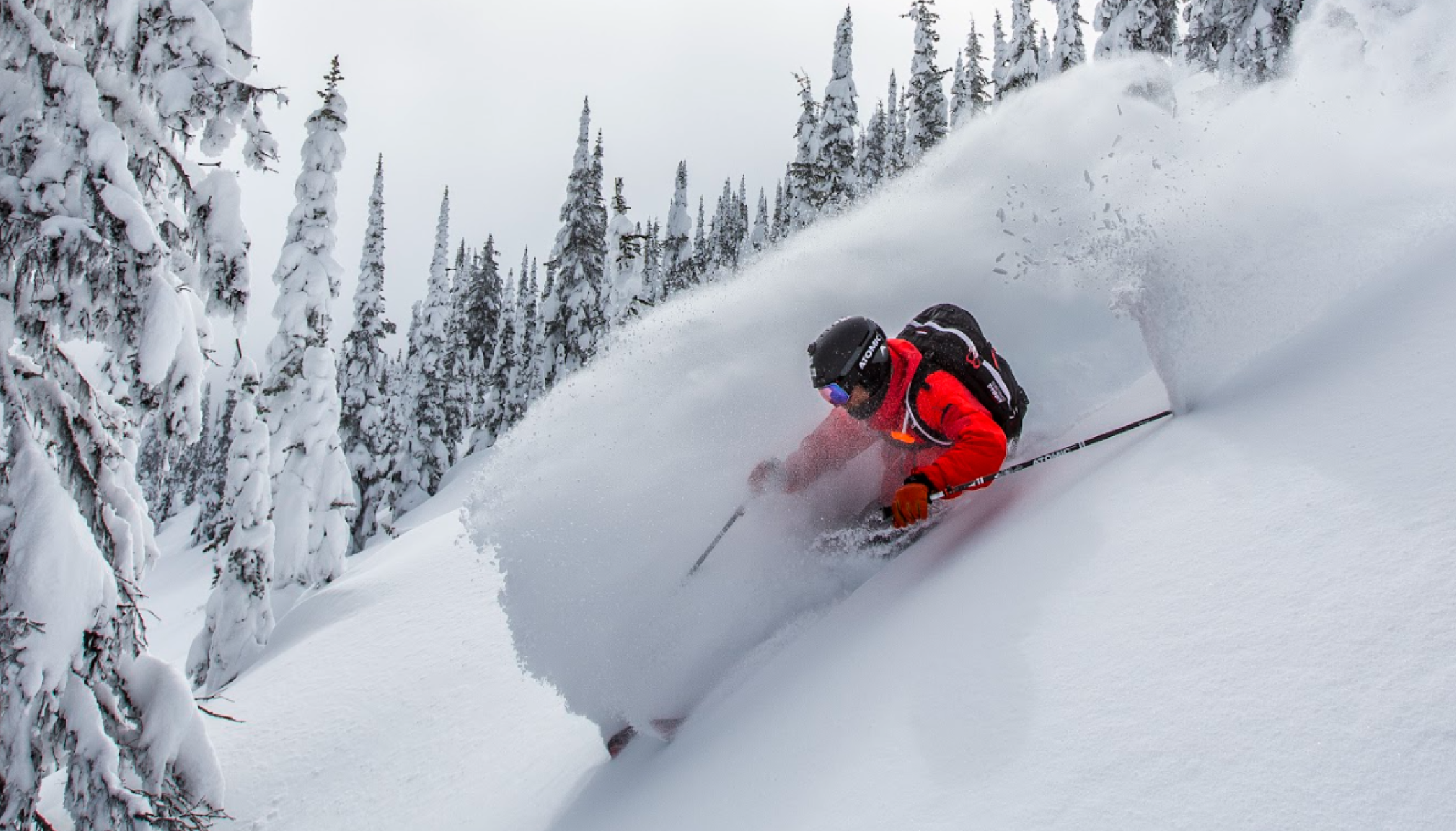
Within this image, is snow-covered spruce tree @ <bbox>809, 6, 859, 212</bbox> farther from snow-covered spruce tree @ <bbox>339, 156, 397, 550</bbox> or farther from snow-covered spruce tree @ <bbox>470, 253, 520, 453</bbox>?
snow-covered spruce tree @ <bbox>470, 253, 520, 453</bbox>

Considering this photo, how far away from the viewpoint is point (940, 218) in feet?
21.0

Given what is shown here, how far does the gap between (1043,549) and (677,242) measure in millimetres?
53596

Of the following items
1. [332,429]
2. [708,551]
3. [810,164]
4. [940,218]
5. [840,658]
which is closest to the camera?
[840,658]

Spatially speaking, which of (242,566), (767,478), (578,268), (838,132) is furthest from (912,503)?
(578,268)

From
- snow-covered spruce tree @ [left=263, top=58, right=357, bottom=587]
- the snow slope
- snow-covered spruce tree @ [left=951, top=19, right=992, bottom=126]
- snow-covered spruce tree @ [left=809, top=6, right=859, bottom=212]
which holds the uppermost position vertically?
snow-covered spruce tree @ [left=951, top=19, right=992, bottom=126]

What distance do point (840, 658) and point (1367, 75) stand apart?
528cm

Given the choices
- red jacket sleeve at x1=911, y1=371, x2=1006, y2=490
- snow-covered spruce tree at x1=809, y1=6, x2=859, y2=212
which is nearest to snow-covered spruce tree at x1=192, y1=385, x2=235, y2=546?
snow-covered spruce tree at x1=809, y1=6, x2=859, y2=212

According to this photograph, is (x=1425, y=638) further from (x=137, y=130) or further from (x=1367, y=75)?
(x=137, y=130)

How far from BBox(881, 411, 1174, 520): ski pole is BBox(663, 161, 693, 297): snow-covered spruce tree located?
47.8 metres

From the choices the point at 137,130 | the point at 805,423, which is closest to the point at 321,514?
the point at 137,130

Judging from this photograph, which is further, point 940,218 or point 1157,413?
point 940,218

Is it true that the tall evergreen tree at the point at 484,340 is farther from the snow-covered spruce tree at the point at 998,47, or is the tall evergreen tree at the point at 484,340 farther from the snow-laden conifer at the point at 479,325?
the snow-covered spruce tree at the point at 998,47

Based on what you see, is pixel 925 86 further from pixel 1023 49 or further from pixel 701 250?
pixel 701 250

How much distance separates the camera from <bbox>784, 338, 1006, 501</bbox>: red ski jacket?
437 centimetres
